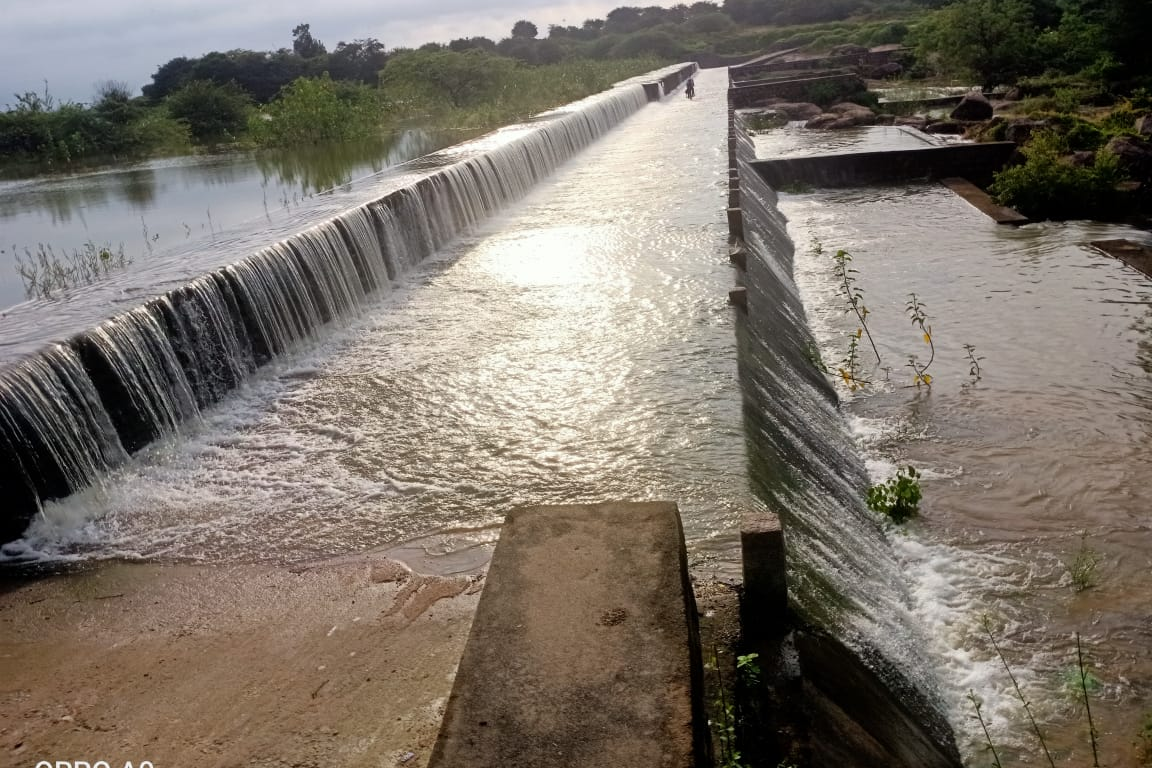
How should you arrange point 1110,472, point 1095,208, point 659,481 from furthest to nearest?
point 1095,208 < point 1110,472 < point 659,481

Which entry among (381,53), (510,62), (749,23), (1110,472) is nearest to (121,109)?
(510,62)

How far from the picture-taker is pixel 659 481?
5.75 m

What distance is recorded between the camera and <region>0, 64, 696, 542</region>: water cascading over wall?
6164mm

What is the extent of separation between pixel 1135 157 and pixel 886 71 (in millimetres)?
29375

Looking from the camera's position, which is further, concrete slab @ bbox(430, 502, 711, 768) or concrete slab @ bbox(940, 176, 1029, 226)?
concrete slab @ bbox(940, 176, 1029, 226)

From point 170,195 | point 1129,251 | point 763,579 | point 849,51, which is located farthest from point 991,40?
point 763,579

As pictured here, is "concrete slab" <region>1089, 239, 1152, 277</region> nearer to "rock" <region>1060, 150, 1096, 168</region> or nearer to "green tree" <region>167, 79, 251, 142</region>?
"rock" <region>1060, 150, 1096, 168</region>

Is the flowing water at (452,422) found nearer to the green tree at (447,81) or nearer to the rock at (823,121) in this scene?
the rock at (823,121)

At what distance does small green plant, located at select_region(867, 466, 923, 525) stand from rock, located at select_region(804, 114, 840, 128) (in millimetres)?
24167

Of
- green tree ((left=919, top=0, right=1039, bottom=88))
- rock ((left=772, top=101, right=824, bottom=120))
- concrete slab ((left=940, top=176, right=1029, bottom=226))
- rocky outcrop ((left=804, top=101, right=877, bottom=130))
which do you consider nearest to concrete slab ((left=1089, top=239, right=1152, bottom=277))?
concrete slab ((left=940, top=176, right=1029, bottom=226))

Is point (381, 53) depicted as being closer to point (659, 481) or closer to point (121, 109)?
point (121, 109)

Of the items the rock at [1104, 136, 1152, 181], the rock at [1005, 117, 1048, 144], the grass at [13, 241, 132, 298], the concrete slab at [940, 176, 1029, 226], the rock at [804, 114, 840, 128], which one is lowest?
the concrete slab at [940, 176, 1029, 226]

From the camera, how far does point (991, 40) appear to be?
3253 cm

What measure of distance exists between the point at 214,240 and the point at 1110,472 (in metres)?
10.1
